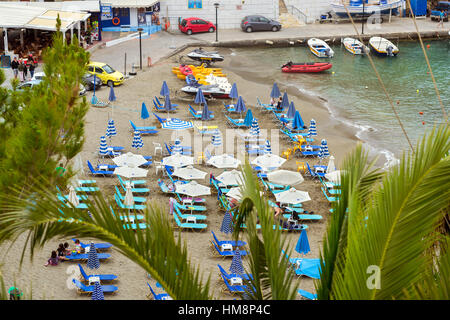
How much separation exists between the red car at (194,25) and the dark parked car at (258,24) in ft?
8.57

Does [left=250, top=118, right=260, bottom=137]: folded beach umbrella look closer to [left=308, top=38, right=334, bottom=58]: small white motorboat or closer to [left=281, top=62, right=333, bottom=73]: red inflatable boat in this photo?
[left=281, top=62, right=333, bottom=73]: red inflatable boat

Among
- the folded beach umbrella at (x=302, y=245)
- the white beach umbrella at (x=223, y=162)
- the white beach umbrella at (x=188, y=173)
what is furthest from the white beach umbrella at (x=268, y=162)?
the folded beach umbrella at (x=302, y=245)

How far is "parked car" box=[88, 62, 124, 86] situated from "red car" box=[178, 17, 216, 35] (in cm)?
1417

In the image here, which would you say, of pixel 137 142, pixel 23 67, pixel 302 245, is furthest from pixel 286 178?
pixel 23 67

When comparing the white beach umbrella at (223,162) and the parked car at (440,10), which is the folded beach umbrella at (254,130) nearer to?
the white beach umbrella at (223,162)

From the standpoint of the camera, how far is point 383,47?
4628cm

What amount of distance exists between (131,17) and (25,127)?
3790cm

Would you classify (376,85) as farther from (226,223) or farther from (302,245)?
(302,245)

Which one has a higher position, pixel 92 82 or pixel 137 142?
pixel 92 82

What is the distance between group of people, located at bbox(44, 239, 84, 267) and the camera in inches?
640

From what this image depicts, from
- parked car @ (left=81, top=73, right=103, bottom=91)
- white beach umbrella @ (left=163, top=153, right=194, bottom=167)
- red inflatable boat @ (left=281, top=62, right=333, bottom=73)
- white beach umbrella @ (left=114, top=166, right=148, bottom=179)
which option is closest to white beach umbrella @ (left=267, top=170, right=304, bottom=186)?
white beach umbrella @ (left=163, top=153, right=194, bottom=167)

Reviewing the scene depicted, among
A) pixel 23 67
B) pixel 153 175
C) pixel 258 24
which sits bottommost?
pixel 153 175

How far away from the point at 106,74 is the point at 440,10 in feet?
110

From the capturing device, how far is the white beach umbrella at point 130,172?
69.3 feet
